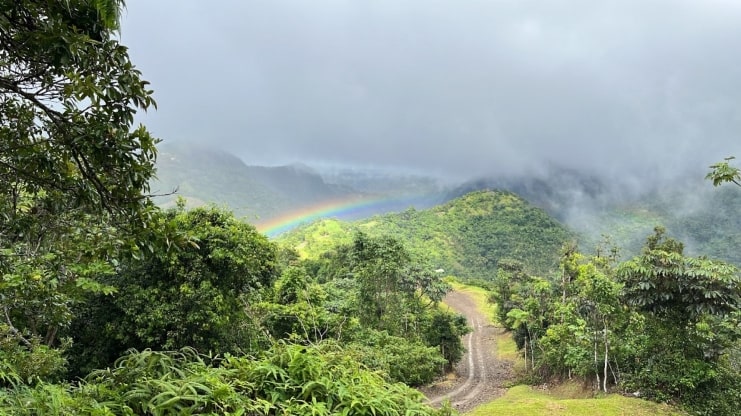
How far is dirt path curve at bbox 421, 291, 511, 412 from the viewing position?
22.2 m

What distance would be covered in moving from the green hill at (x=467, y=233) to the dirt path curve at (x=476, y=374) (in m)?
25.1

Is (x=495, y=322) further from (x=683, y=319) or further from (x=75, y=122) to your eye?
(x=75, y=122)

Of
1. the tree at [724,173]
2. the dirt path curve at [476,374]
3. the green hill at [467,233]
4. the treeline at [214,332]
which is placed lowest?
the dirt path curve at [476,374]

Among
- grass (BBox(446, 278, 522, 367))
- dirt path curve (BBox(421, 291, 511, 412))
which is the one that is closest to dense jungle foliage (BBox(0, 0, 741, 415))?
dirt path curve (BBox(421, 291, 511, 412))

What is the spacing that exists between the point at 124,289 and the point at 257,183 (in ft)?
601

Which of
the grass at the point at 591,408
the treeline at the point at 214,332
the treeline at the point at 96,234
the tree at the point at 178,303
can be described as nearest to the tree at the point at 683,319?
the grass at the point at 591,408

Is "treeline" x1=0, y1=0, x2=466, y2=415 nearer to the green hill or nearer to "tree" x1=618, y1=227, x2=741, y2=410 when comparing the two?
"tree" x1=618, y1=227, x2=741, y2=410

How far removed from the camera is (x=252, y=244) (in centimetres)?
1316

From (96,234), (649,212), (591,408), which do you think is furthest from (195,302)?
(649,212)

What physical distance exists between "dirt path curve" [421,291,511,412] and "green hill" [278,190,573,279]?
25.1m

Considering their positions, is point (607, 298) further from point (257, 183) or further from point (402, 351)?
point (257, 183)

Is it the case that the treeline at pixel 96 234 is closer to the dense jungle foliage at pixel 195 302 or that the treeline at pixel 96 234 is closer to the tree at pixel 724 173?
the dense jungle foliage at pixel 195 302

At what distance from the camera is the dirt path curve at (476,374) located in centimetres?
2217

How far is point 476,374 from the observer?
99.0 ft
